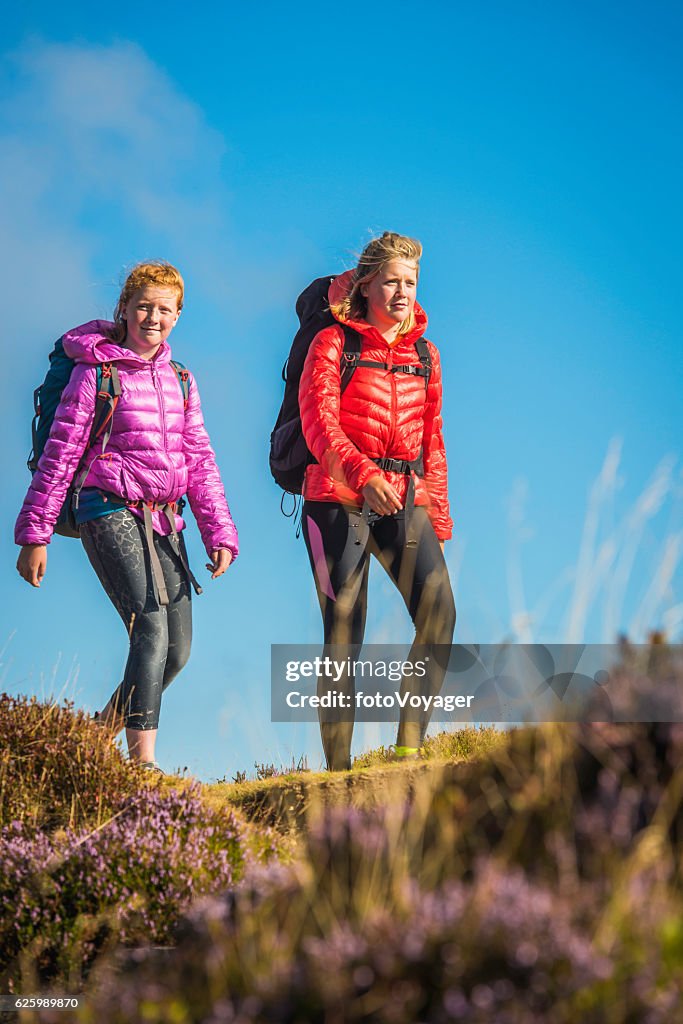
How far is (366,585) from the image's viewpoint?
6789 millimetres

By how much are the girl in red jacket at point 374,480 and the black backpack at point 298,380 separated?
0.04 metres

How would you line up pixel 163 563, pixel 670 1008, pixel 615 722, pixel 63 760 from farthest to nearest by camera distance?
pixel 163 563 → pixel 63 760 → pixel 615 722 → pixel 670 1008

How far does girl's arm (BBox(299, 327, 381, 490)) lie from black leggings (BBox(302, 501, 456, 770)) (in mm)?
296

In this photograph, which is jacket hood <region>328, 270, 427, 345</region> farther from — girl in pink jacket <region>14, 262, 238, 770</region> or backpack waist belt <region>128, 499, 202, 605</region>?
backpack waist belt <region>128, 499, 202, 605</region>

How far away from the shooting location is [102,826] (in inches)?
214

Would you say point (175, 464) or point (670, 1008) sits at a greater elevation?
point (175, 464)

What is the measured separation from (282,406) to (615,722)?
428 cm

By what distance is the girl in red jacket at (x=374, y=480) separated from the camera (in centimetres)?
657

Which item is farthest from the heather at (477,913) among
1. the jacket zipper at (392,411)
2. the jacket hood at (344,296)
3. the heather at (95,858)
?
the jacket hood at (344,296)

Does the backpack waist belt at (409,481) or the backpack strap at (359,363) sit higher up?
the backpack strap at (359,363)

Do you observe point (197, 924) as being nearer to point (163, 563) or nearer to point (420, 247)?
point (163, 563)

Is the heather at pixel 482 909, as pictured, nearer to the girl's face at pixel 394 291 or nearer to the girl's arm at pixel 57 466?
the girl's arm at pixel 57 466

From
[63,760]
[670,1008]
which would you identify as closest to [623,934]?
[670,1008]

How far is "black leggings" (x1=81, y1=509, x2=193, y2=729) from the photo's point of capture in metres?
6.65
